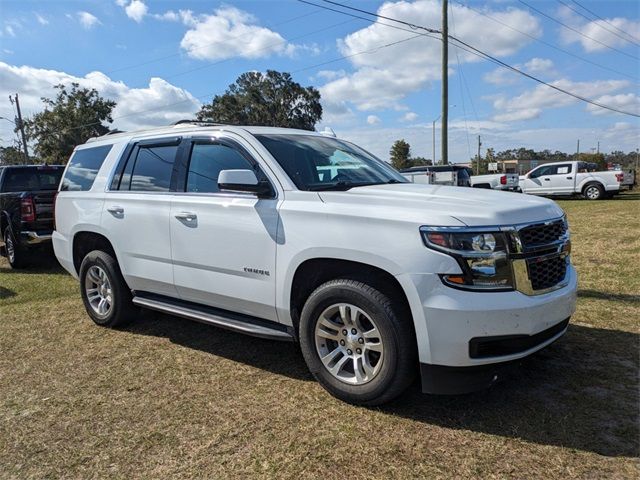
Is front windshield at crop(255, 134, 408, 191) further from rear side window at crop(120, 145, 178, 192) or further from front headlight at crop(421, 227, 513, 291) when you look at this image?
front headlight at crop(421, 227, 513, 291)

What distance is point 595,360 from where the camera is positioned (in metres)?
3.99

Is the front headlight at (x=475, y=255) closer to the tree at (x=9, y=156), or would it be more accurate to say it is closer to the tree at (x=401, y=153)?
the tree at (x=401, y=153)

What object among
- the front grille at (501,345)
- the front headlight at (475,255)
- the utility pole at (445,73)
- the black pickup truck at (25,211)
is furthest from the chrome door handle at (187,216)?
the utility pole at (445,73)

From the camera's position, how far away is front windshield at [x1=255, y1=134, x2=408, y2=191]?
3912mm

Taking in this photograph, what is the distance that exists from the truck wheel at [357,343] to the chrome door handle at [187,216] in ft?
4.28

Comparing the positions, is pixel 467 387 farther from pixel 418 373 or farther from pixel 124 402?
pixel 124 402

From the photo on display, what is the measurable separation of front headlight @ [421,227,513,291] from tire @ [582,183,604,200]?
21.3 metres

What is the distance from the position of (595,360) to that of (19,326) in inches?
223

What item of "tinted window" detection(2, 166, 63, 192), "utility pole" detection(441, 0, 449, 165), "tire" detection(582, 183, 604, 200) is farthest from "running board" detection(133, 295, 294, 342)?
"tire" detection(582, 183, 604, 200)

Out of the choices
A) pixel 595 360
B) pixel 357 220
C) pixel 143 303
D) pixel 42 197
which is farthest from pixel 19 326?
pixel 595 360

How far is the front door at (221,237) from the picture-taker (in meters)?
3.72

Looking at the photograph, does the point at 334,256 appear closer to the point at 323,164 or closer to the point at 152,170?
the point at 323,164

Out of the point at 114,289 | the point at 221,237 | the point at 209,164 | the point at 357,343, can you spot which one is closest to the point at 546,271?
the point at 357,343

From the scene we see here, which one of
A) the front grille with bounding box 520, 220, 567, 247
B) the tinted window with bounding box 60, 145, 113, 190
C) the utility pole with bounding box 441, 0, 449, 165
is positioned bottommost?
the front grille with bounding box 520, 220, 567, 247
